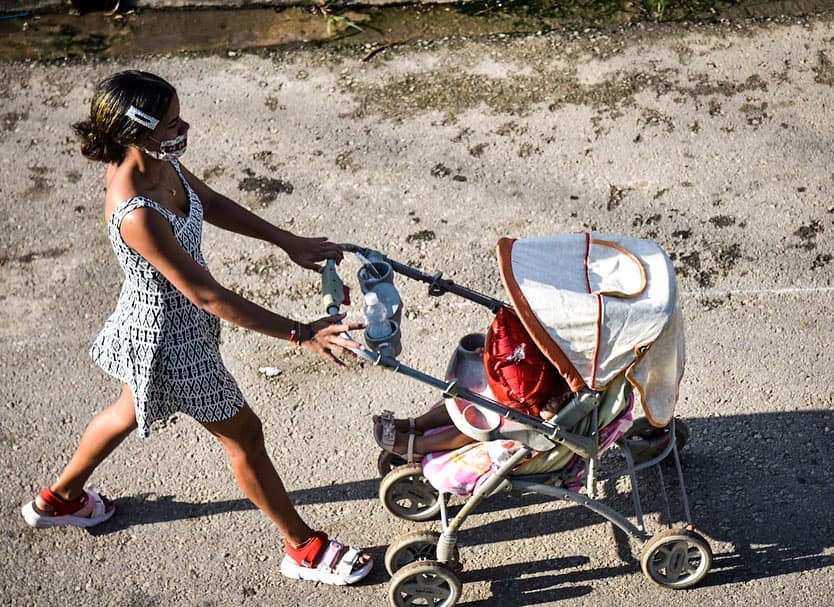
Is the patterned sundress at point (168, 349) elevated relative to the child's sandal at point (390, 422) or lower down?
elevated

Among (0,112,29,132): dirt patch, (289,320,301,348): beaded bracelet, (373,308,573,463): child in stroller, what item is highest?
(289,320,301,348): beaded bracelet

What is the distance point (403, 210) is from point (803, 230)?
78.2 inches

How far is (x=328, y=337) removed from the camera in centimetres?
312

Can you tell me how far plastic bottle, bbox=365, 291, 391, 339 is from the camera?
3.18 meters

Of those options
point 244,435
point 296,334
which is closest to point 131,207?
point 296,334

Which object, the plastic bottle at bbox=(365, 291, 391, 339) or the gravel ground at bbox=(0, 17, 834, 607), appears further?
the gravel ground at bbox=(0, 17, 834, 607)

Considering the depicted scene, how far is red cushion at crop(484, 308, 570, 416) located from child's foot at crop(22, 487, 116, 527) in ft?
5.68

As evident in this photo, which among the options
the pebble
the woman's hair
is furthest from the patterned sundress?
the pebble

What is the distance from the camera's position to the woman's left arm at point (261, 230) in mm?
3549

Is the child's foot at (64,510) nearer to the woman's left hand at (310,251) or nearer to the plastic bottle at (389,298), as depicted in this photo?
the woman's left hand at (310,251)

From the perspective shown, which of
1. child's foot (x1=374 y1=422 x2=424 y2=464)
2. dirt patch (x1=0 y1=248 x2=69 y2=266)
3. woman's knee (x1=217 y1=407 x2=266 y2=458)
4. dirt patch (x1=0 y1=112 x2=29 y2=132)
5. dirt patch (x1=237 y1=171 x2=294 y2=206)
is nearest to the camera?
woman's knee (x1=217 y1=407 x2=266 y2=458)

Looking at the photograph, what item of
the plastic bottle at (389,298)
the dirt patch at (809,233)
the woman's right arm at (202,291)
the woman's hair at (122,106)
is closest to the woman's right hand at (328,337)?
the woman's right arm at (202,291)

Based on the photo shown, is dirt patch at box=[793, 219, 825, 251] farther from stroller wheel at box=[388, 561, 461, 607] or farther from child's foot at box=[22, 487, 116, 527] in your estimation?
child's foot at box=[22, 487, 116, 527]

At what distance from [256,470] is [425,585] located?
720 mm
